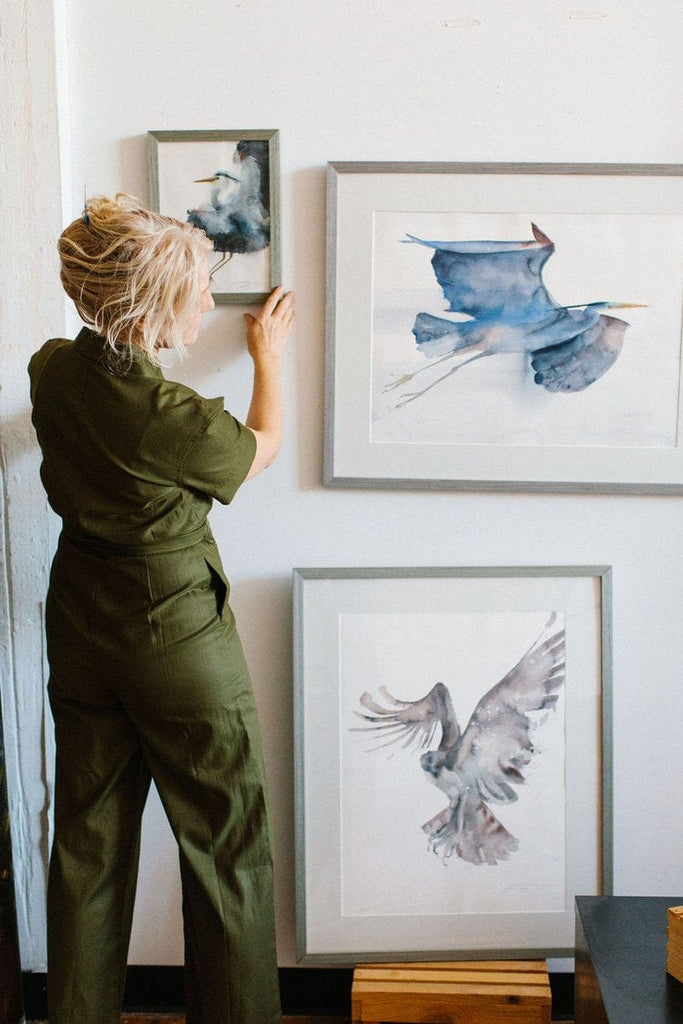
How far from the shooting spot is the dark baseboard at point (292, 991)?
188cm

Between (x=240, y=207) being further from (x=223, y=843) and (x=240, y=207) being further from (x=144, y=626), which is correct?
(x=223, y=843)

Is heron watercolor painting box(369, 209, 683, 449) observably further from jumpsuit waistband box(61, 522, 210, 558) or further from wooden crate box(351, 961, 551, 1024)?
wooden crate box(351, 961, 551, 1024)

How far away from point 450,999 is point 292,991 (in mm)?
385

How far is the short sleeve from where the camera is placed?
1.36m

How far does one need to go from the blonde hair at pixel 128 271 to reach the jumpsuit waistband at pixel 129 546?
304 mm

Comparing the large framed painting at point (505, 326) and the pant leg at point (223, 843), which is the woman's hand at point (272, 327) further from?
the pant leg at point (223, 843)

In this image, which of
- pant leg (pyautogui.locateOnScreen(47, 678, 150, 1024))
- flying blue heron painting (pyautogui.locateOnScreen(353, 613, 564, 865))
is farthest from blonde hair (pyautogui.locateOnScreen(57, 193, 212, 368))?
flying blue heron painting (pyautogui.locateOnScreen(353, 613, 564, 865))

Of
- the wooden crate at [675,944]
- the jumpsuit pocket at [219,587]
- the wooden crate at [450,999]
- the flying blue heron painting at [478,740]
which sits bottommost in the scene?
the wooden crate at [450,999]

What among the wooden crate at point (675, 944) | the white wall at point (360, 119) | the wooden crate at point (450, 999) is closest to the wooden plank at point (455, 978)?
the wooden crate at point (450, 999)

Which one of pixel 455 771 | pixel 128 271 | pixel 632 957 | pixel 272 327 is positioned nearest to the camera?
pixel 128 271

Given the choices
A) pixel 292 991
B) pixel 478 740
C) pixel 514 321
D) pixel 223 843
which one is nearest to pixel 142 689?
pixel 223 843

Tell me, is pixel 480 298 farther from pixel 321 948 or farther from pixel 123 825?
pixel 321 948

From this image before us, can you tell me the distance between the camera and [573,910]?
5.96 feet

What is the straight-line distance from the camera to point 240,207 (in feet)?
5.53
